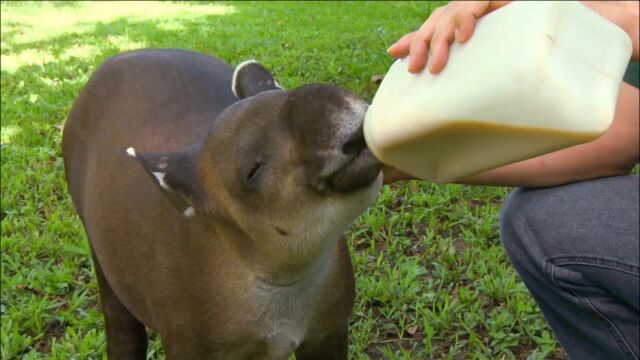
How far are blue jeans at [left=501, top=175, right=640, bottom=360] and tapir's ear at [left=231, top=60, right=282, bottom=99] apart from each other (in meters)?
0.93

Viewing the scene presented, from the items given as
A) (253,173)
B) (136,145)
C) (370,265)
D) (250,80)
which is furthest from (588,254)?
(370,265)

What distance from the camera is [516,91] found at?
5.10 ft

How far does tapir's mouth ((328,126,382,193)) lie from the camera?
6.65 feet

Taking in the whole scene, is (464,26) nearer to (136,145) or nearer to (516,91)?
(516,91)

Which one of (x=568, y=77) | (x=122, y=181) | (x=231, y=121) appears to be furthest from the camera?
(x=122, y=181)

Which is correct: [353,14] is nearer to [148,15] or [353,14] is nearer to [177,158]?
[148,15]

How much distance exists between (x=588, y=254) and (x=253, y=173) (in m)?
0.93

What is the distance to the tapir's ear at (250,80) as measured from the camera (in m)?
2.71

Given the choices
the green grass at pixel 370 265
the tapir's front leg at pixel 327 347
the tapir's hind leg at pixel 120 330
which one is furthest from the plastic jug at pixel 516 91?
the tapir's hind leg at pixel 120 330

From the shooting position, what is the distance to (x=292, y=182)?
2.22 metres

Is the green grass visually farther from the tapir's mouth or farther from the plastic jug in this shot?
the plastic jug

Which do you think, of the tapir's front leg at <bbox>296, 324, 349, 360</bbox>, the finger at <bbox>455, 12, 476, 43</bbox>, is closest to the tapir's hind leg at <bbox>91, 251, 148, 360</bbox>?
the tapir's front leg at <bbox>296, 324, 349, 360</bbox>

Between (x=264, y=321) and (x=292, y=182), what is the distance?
0.58 m

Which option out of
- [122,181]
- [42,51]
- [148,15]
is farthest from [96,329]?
[148,15]
